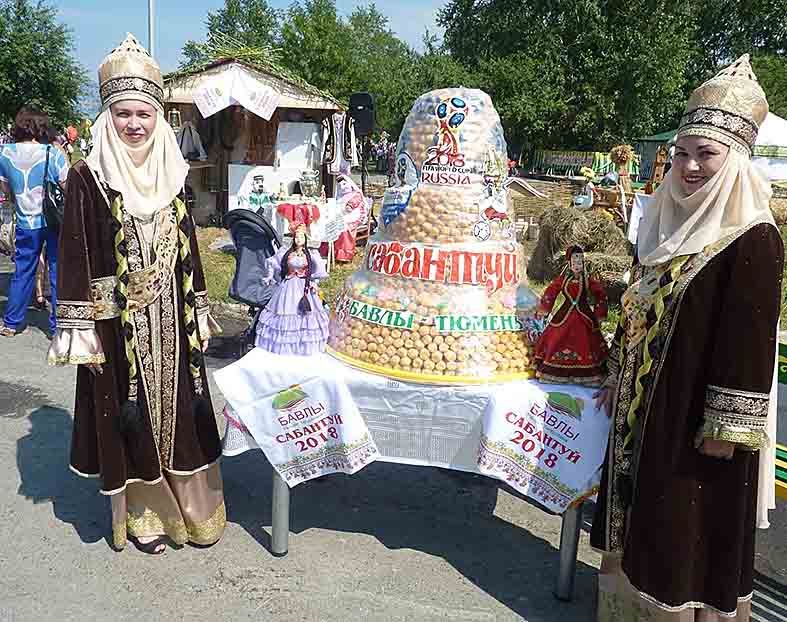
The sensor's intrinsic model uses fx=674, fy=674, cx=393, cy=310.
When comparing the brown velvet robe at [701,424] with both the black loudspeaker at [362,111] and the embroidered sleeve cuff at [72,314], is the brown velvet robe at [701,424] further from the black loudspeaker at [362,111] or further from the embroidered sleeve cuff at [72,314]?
the black loudspeaker at [362,111]

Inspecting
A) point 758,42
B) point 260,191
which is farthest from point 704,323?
point 758,42

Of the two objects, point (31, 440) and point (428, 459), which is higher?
point (428, 459)

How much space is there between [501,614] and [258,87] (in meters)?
9.70

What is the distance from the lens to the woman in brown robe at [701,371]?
2.09 meters

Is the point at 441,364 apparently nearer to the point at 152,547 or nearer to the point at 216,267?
the point at 152,547

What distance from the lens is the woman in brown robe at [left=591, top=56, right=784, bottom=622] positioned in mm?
2092

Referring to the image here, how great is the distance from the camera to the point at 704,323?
2176mm

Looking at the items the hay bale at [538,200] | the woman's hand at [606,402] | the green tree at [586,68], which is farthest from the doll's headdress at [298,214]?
the green tree at [586,68]

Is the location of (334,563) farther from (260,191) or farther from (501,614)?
(260,191)

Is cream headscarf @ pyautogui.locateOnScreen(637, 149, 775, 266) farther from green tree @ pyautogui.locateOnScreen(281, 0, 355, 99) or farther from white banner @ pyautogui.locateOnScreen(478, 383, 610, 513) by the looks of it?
green tree @ pyautogui.locateOnScreen(281, 0, 355, 99)

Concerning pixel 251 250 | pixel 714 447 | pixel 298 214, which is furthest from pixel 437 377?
pixel 251 250

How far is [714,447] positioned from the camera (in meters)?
2.18

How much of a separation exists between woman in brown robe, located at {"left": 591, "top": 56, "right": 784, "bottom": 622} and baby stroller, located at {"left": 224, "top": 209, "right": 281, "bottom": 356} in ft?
11.4

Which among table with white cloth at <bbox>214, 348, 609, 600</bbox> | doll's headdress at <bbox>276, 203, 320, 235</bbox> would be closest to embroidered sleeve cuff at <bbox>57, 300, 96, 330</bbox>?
table with white cloth at <bbox>214, 348, 609, 600</bbox>
